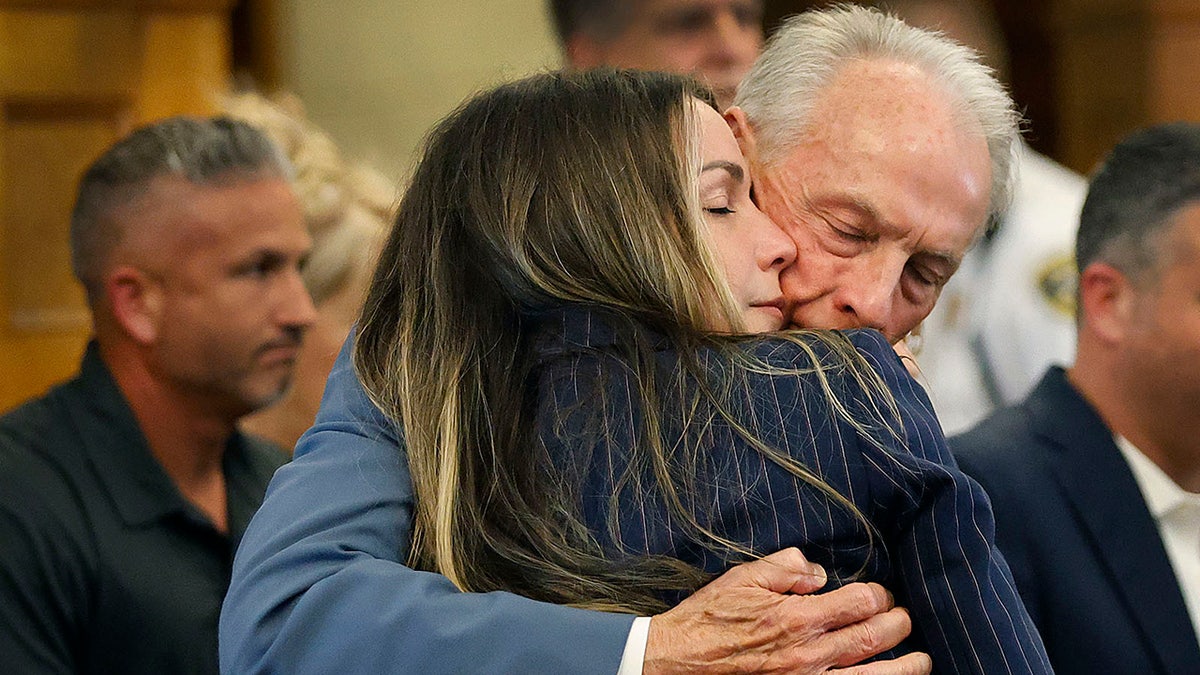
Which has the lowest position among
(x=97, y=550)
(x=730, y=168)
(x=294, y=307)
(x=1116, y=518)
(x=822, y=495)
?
(x=97, y=550)

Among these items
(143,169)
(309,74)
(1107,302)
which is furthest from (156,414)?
(309,74)

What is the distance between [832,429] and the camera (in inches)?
60.8

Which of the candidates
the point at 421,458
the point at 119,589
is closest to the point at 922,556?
the point at 421,458

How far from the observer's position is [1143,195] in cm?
273

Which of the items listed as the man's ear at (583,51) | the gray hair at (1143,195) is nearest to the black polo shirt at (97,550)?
the man's ear at (583,51)

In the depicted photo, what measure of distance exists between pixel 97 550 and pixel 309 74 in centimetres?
287

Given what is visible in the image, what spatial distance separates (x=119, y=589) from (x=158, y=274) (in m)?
0.70

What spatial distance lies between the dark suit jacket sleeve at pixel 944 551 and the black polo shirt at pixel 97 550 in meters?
1.50

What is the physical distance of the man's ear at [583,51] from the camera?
3234 mm

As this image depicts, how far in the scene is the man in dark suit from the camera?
2.34 meters

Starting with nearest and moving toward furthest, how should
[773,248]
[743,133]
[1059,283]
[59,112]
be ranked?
[773,248]
[743,133]
[1059,283]
[59,112]

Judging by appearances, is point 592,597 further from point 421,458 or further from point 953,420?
point 953,420

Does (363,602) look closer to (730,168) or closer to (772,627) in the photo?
(772,627)

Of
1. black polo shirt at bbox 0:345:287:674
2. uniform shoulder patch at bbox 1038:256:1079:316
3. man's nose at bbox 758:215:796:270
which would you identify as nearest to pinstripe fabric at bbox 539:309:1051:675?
man's nose at bbox 758:215:796:270
